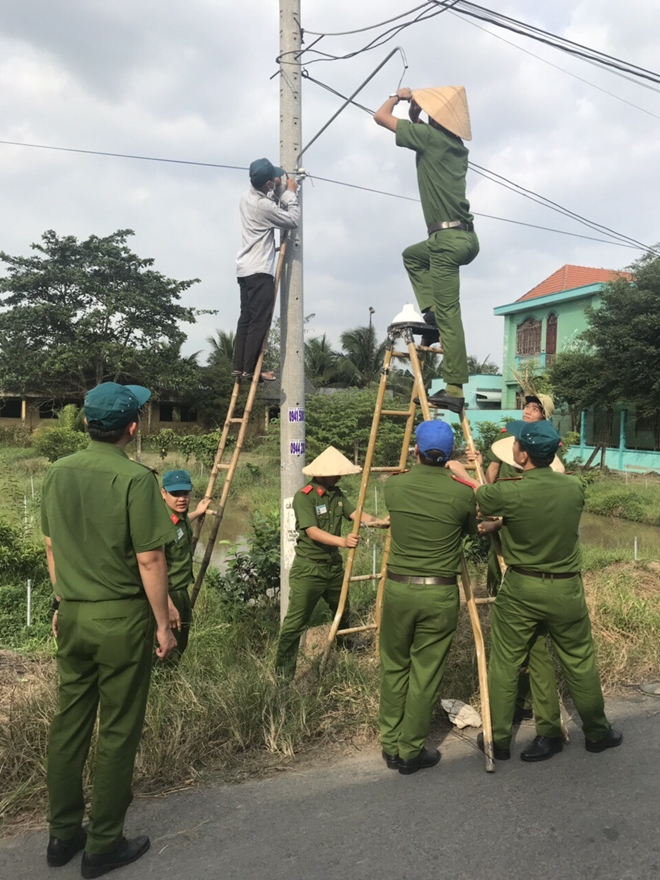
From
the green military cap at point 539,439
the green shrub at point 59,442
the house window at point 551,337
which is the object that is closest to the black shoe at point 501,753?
the green military cap at point 539,439

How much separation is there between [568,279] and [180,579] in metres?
27.5

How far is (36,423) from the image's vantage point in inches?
1153

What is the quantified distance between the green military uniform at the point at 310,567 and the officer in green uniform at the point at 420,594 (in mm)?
1089

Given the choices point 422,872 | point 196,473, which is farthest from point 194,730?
point 196,473

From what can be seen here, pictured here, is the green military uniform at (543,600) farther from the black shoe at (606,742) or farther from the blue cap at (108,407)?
the blue cap at (108,407)

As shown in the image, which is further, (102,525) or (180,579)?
(180,579)

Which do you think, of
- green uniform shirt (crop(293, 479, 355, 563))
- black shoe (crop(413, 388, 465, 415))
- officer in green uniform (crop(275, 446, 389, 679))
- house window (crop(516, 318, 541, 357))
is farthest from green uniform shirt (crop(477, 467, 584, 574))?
house window (crop(516, 318, 541, 357))

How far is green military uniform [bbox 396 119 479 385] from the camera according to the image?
14.5 ft

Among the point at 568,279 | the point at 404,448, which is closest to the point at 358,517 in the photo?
the point at 404,448

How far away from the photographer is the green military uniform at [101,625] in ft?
8.41

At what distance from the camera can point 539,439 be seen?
3.49m

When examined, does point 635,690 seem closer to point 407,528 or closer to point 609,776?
point 609,776

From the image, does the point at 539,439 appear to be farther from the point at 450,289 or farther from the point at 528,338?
the point at 528,338

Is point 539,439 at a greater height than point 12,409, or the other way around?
point 539,439
